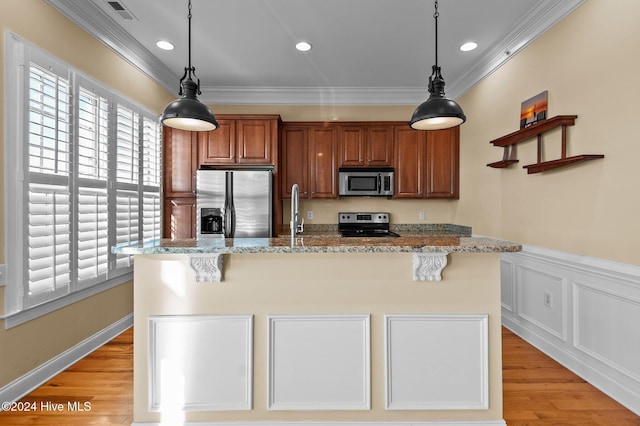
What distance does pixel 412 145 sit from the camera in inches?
167

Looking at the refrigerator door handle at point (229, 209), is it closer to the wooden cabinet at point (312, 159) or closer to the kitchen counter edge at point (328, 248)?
the wooden cabinet at point (312, 159)

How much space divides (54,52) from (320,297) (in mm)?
2576

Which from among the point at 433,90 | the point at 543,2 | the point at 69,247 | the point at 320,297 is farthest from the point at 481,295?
the point at 69,247

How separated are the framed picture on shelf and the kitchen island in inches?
64.2

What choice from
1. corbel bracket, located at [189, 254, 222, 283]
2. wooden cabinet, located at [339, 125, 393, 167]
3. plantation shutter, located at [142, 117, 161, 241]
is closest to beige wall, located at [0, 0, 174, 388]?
plantation shutter, located at [142, 117, 161, 241]

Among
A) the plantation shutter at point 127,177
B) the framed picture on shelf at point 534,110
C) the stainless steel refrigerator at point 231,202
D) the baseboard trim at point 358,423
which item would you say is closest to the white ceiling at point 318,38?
the framed picture on shelf at point 534,110

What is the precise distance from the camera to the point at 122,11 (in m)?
2.62

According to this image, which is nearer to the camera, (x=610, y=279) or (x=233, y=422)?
(x=233, y=422)

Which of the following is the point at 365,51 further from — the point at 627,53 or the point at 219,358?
the point at 219,358

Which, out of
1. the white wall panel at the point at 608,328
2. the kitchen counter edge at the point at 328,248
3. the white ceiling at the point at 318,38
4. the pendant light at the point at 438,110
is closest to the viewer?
the kitchen counter edge at the point at 328,248

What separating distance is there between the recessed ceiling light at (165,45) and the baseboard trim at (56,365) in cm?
274

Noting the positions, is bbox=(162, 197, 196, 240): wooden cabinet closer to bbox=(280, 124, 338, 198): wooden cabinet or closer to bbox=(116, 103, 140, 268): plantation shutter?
bbox=(116, 103, 140, 268): plantation shutter

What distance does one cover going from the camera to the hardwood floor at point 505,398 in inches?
75.8

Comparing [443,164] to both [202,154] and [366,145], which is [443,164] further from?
[202,154]
